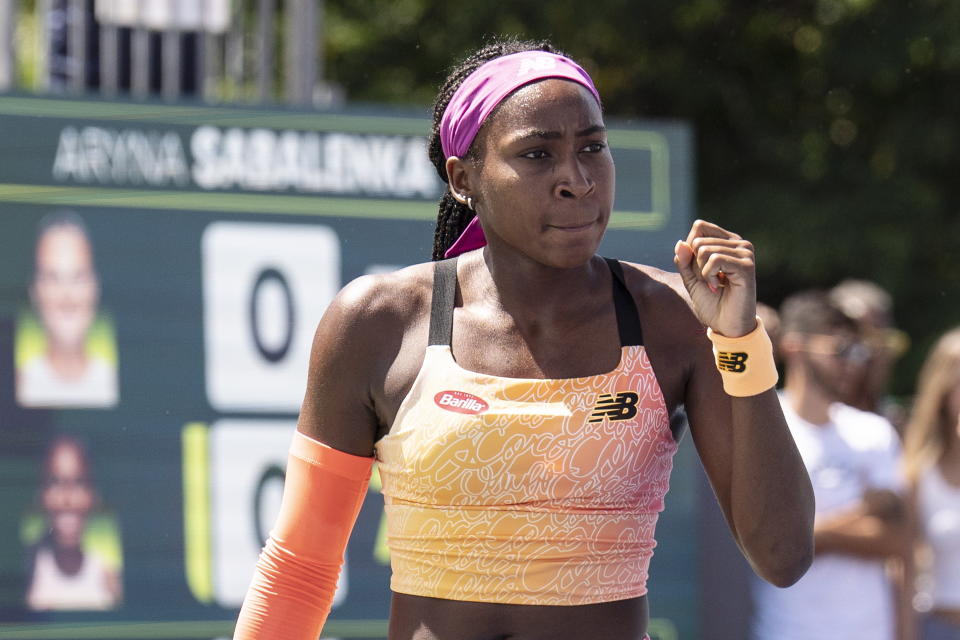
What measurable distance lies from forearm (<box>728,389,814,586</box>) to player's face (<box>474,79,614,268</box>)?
32cm

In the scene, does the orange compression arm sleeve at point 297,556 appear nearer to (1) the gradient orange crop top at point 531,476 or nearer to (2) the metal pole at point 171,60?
(1) the gradient orange crop top at point 531,476

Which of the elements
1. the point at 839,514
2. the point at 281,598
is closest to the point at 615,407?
the point at 281,598

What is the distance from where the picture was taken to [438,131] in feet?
7.35

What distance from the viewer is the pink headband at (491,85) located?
2.01 meters

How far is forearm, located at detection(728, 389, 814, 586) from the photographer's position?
Result: 1.93 meters

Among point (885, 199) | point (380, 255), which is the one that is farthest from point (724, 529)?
point (885, 199)

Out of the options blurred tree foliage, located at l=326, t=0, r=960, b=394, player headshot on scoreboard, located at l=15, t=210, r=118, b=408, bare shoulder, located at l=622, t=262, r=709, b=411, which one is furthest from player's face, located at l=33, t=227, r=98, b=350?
blurred tree foliage, located at l=326, t=0, r=960, b=394

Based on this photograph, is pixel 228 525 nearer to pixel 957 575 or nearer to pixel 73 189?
pixel 73 189

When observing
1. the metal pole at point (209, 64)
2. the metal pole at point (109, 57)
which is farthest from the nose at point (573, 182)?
the metal pole at point (109, 57)

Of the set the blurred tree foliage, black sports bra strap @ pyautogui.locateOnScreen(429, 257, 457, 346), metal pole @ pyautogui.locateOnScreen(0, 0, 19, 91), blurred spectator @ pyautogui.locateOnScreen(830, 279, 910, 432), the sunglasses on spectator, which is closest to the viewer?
black sports bra strap @ pyautogui.locateOnScreen(429, 257, 457, 346)

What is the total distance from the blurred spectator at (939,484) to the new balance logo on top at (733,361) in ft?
9.55

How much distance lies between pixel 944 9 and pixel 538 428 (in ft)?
35.1

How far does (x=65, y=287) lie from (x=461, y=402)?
265 centimetres

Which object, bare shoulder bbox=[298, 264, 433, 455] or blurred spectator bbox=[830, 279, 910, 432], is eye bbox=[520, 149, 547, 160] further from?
blurred spectator bbox=[830, 279, 910, 432]
